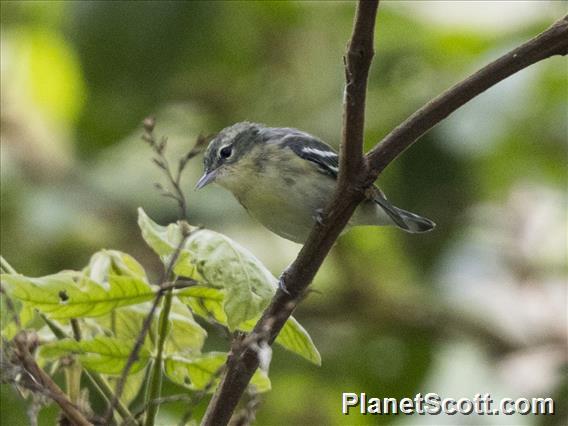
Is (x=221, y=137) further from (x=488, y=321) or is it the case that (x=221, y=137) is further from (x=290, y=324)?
(x=290, y=324)

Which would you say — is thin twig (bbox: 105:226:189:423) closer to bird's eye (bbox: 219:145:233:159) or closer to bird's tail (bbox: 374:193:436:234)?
bird's tail (bbox: 374:193:436:234)

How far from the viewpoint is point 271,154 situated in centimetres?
343

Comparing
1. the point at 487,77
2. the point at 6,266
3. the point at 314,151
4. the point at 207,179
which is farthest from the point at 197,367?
the point at 207,179

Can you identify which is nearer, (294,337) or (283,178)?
(294,337)

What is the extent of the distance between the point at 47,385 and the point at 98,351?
0.50 feet

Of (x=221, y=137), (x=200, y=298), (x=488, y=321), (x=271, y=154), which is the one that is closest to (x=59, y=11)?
(x=221, y=137)

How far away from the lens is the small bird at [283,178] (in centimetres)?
307

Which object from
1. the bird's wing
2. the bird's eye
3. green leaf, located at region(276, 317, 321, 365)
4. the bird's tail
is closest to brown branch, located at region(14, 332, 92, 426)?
green leaf, located at region(276, 317, 321, 365)

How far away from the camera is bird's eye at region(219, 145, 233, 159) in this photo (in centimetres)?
357

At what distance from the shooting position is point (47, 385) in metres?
1.55

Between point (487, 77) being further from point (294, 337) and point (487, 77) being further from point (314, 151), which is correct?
point (314, 151)

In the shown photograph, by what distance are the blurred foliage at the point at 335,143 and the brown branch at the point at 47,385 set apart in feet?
7.13

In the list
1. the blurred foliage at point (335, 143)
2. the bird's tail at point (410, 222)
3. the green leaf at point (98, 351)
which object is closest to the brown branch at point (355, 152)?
the green leaf at point (98, 351)

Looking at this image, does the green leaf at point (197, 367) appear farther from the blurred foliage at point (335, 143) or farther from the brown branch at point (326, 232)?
the blurred foliage at point (335, 143)
